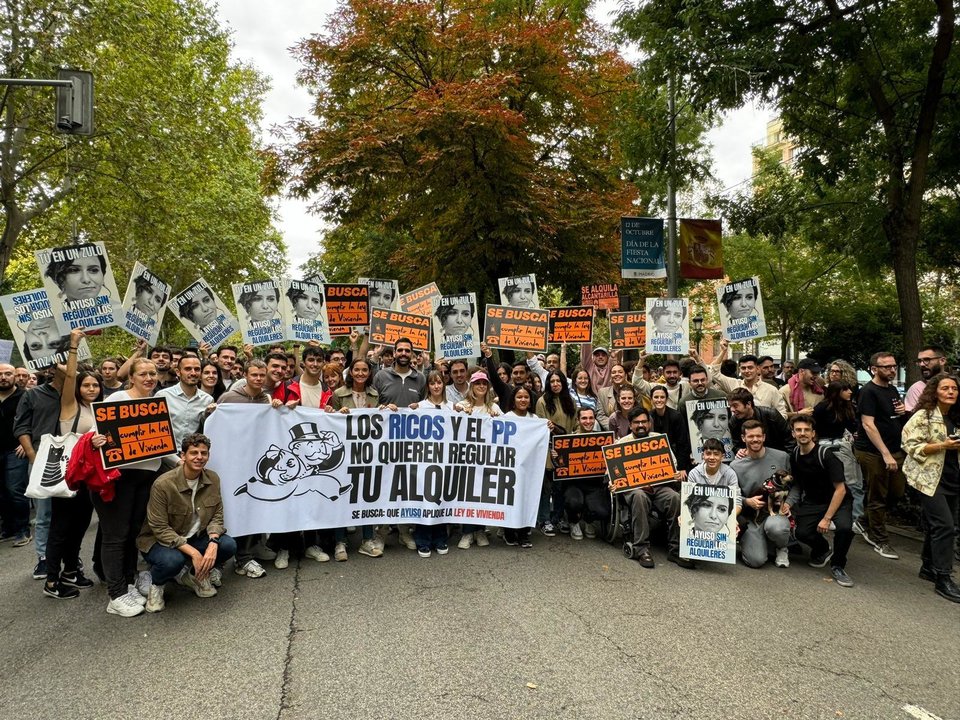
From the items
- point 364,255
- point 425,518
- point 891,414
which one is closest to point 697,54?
point 891,414

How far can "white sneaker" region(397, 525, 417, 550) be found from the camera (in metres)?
6.72

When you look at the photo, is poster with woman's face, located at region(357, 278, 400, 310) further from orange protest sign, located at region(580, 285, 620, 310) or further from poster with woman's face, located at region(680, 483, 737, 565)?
orange protest sign, located at region(580, 285, 620, 310)

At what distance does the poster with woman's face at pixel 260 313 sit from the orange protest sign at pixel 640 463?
450 cm

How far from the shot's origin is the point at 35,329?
23.2ft

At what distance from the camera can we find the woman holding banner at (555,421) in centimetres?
735

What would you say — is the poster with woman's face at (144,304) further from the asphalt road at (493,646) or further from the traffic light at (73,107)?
the asphalt road at (493,646)

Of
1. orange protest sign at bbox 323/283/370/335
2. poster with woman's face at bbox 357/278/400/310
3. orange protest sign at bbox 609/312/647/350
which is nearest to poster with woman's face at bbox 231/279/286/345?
orange protest sign at bbox 323/283/370/335

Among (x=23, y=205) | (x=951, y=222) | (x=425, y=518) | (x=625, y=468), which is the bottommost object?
(x=425, y=518)

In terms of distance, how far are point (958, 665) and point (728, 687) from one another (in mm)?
1790

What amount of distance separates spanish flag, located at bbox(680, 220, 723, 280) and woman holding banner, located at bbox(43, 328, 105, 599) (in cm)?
1083

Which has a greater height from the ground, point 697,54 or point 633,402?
point 697,54

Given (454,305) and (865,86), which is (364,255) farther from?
(865,86)

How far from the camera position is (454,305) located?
9242 mm

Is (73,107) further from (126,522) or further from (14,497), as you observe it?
(126,522)
